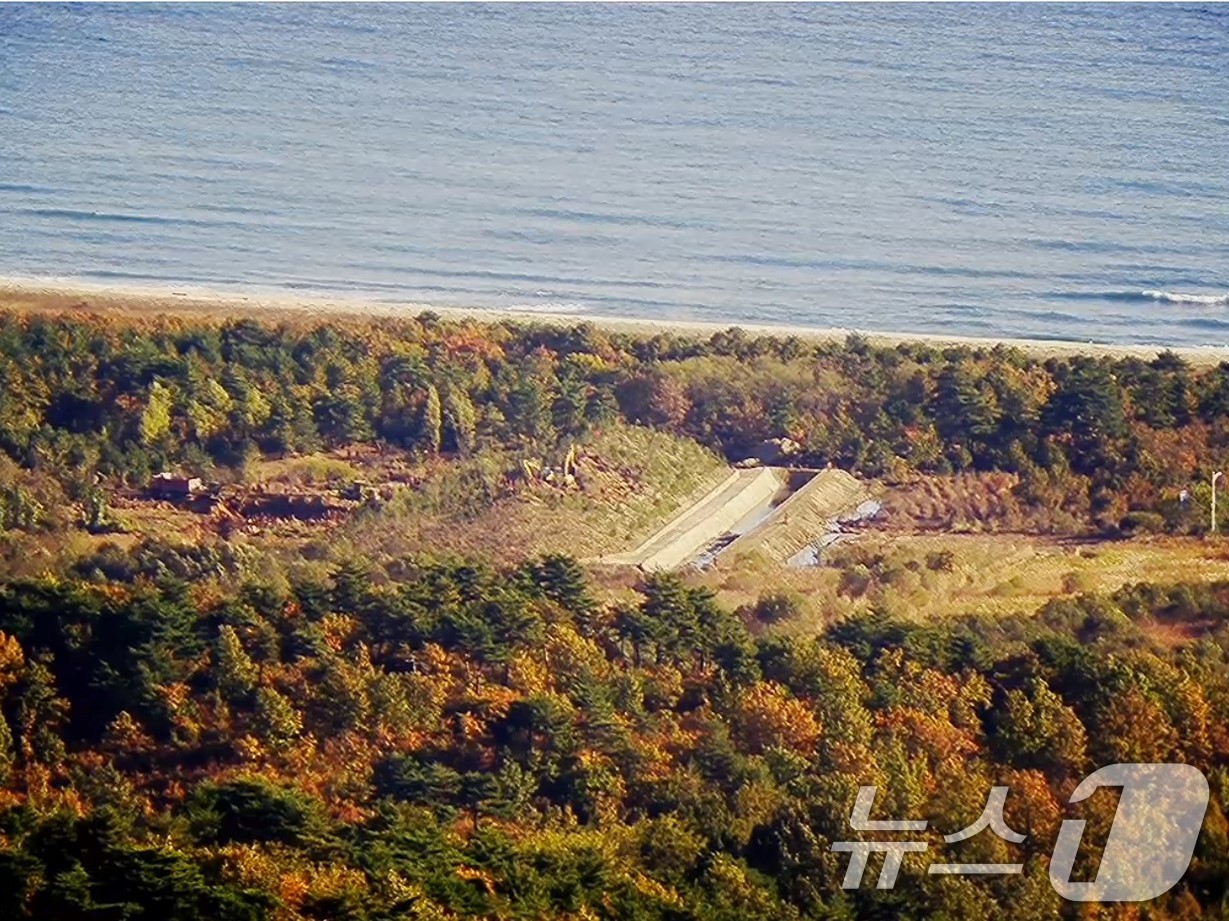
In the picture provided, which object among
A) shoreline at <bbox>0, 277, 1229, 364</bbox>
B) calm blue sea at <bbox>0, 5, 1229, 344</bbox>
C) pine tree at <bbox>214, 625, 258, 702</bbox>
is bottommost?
pine tree at <bbox>214, 625, 258, 702</bbox>

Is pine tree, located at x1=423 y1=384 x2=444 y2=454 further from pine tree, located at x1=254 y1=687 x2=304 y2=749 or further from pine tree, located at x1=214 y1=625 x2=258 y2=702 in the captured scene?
pine tree, located at x1=254 y1=687 x2=304 y2=749

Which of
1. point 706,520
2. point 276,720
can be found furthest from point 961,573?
point 276,720

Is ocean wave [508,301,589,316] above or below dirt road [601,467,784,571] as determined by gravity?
above

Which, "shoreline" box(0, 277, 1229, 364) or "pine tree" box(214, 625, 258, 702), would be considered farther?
"shoreline" box(0, 277, 1229, 364)

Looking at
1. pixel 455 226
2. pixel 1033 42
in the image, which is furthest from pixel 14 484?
pixel 1033 42

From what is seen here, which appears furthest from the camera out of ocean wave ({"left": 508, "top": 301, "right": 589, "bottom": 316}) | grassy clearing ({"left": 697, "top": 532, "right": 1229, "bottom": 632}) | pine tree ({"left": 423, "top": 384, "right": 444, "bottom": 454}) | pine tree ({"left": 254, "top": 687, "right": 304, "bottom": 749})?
ocean wave ({"left": 508, "top": 301, "right": 589, "bottom": 316})

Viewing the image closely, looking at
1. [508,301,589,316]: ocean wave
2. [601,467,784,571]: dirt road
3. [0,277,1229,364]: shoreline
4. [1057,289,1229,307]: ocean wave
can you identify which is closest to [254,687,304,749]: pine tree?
[601,467,784,571]: dirt road

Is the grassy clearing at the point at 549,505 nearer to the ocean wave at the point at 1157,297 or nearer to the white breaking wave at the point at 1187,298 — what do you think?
the ocean wave at the point at 1157,297

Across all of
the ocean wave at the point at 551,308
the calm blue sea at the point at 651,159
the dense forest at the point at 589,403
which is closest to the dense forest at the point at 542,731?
the dense forest at the point at 589,403
